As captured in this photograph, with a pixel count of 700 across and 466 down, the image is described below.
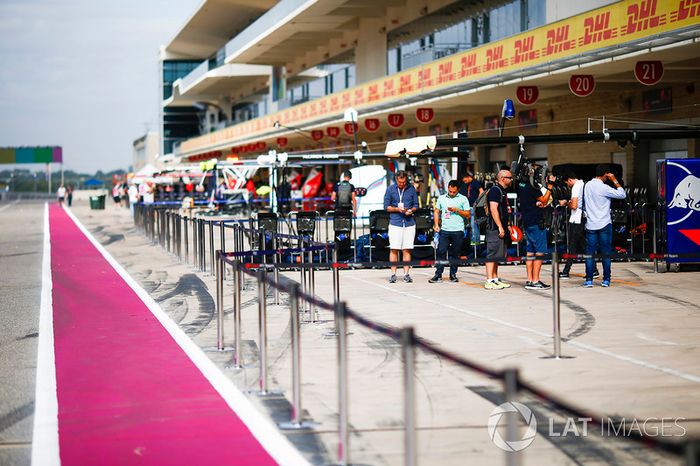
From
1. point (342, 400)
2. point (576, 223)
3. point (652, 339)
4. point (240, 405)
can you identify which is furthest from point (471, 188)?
point (342, 400)

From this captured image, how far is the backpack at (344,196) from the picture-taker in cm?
2803

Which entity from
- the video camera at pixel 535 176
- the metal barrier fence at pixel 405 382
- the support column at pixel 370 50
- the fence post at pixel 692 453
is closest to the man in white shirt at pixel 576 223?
the video camera at pixel 535 176

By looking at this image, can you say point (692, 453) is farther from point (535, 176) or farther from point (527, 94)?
point (527, 94)

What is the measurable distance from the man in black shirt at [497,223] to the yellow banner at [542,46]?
4.34m

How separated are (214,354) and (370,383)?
92.5 inches

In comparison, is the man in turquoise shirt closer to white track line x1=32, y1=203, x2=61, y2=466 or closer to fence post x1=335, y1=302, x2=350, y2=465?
white track line x1=32, y1=203, x2=61, y2=466

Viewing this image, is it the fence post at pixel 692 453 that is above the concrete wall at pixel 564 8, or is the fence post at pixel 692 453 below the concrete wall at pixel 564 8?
below

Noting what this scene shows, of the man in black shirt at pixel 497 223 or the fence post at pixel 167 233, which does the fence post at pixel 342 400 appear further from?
the fence post at pixel 167 233

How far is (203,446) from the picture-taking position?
22.7 ft

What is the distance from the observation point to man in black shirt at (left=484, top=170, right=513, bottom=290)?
16297 mm

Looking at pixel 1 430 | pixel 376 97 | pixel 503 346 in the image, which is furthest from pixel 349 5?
pixel 1 430

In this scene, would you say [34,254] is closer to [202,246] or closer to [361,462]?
[202,246]

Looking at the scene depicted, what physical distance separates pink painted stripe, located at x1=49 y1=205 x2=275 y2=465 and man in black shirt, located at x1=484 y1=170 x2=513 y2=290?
5311 millimetres

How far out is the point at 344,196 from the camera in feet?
93.0
